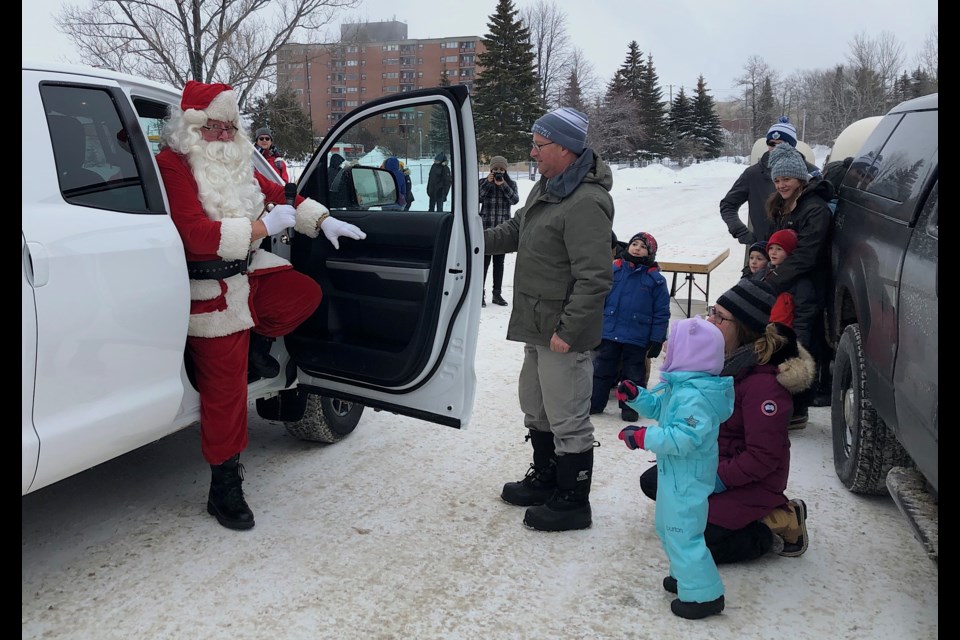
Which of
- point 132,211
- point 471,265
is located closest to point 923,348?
point 471,265

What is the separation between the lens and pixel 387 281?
3.80 metres

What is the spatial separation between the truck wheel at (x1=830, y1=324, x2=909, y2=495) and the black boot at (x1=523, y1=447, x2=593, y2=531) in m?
1.32

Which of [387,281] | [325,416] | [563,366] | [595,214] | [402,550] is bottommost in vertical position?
[402,550]

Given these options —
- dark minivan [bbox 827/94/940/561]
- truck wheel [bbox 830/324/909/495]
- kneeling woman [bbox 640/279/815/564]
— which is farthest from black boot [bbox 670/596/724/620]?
truck wheel [bbox 830/324/909/495]

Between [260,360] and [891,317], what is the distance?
111 inches

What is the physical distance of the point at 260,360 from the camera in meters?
3.69

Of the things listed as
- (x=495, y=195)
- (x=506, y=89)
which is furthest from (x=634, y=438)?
(x=506, y=89)

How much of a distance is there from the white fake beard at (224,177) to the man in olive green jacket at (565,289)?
128cm

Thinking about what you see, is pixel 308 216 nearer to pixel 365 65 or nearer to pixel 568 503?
pixel 568 503

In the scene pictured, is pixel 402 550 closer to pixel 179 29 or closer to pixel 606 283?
pixel 606 283

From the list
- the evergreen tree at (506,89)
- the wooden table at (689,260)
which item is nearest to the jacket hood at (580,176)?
the wooden table at (689,260)

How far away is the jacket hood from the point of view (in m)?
3.38
